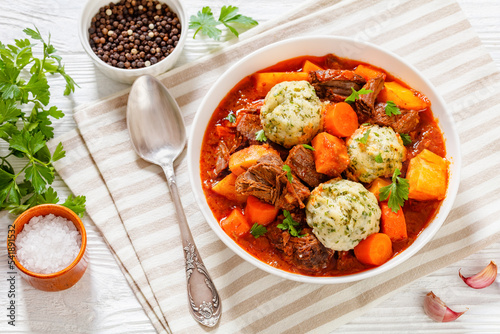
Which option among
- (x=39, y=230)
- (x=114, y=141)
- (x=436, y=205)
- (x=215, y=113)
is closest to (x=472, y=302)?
(x=436, y=205)

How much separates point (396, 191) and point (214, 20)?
7.10 ft

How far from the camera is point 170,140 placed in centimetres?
424

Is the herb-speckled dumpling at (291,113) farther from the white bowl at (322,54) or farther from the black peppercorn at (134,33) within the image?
the black peppercorn at (134,33)

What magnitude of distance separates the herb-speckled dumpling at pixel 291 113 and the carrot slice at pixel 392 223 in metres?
0.77

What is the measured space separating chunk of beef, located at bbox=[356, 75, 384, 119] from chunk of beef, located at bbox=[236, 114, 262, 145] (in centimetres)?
77

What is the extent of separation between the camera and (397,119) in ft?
12.3

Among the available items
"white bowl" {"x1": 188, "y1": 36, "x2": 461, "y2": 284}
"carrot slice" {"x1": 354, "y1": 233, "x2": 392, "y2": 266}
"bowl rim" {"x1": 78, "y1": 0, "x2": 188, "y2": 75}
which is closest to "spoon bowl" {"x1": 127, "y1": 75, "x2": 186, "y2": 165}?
"bowl rim" {"x1": 78, "y1": 0, "x2": 188, "y2": 75}

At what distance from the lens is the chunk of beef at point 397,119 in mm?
3738

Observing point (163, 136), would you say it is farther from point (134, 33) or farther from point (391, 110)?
point (391, 110)

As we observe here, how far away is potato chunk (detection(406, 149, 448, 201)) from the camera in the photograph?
3641 millimetres

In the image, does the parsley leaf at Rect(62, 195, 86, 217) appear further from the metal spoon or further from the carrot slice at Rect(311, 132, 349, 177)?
the carrot slice at Rect(311, 132, 349, 177)

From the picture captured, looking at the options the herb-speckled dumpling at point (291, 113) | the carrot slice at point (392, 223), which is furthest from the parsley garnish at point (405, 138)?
the herb-speckled dumpling at point (291, 113)

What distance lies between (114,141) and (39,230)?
954mm

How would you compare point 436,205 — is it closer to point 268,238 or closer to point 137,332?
point 268,238
